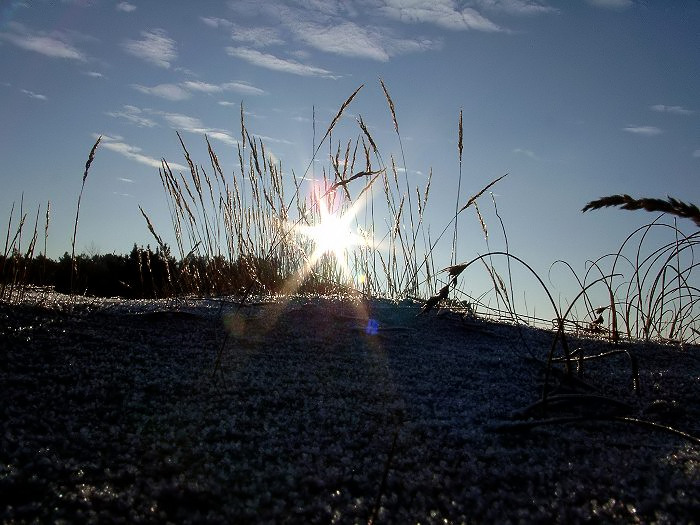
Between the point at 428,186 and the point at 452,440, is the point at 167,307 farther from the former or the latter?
the point at 428,186

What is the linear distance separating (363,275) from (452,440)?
9.58 ft

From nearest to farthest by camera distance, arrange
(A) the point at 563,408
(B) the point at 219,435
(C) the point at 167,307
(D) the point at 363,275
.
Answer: (B) the point at 219,435
(A) the point at 563,408
(C) the point at 167,307
(D) the point at 363,275

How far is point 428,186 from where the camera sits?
12.2ft

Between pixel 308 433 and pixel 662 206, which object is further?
pixel 662 206

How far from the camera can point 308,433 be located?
3.64 feet

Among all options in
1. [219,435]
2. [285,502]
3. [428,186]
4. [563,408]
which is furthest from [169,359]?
[428,186]

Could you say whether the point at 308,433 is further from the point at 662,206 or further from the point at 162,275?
the point at 162,275

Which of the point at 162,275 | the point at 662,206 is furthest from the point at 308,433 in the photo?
the point at 162,275

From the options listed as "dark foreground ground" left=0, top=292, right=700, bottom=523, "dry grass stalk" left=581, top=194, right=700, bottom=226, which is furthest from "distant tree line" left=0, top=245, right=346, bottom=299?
"dry grass stalk" left=581, top=194, right=700, bottom=226

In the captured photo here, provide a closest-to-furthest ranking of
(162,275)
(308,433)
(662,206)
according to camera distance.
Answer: (308,433), (662,206), (162,275)

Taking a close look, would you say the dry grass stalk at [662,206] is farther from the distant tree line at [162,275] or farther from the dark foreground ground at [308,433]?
the distant tree line at [162,275]

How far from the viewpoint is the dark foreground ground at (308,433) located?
851mm

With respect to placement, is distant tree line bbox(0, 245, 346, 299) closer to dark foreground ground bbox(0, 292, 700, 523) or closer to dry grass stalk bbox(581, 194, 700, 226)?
dark foreground ground bbox(0, 292, 700, 523)

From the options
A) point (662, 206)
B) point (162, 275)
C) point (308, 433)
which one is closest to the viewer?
point (308, 433)
